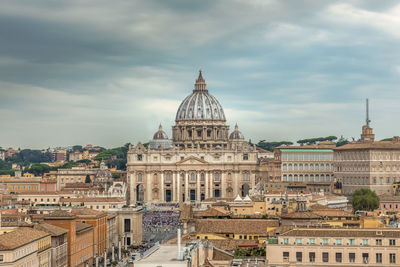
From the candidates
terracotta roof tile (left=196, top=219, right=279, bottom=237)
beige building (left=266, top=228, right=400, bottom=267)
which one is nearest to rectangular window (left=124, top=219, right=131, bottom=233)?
terracotta roof tile (left=196, top=219, right=279, bottom=237)

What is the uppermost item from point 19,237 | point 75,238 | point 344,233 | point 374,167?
point 374,167

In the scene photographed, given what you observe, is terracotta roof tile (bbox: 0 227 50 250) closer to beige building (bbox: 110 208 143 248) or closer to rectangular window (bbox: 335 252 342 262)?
rectangular window (bbox: 335 252 342 262)

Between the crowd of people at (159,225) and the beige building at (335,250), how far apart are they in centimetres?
4525

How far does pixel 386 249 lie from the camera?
173 feet

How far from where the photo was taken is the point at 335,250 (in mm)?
52906

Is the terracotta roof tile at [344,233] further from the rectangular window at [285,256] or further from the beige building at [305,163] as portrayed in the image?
the beige building at [305,163]

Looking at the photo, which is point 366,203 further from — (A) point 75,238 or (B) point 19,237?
(B) point 19,237

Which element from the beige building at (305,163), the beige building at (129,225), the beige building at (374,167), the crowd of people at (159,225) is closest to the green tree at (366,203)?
the crowd of people at (159,225)

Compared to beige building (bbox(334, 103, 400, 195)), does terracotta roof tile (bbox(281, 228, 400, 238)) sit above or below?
below

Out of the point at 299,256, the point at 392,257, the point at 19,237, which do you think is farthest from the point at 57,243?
the point at 392,257

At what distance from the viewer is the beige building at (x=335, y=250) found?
173ft

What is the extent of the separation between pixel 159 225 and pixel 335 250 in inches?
2990

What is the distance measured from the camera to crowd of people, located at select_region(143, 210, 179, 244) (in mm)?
108000

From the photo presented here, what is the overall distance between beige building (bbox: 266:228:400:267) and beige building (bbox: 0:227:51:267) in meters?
12.6
